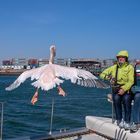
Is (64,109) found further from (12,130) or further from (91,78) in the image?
(91,78)

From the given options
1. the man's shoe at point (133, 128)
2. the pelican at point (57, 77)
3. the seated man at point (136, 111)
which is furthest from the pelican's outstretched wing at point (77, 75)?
the man's shoe at point (133, 128)

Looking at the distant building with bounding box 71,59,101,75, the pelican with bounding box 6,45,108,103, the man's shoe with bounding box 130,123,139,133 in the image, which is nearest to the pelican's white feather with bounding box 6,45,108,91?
the pelican with bounding box 6,45,108,103

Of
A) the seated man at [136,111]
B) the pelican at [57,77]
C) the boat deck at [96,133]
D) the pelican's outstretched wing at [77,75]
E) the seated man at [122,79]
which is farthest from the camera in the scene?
the boat deck at [96,133]

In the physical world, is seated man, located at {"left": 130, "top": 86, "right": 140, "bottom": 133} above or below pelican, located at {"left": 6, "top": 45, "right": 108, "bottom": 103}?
below

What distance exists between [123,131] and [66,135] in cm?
138

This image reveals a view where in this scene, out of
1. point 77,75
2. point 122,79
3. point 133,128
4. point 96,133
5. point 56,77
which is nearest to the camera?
point 56,77

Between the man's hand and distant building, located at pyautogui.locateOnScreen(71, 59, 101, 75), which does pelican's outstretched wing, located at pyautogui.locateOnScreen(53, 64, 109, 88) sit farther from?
distant building, located at pyautogui.locateOnScreen(71, 59, 101, 75)

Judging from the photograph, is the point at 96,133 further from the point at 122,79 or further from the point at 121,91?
the point at 122,79

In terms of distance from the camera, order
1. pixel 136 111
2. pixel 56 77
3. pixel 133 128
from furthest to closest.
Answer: pixel 136 111 < pixel 133 128 < pixel 56 77

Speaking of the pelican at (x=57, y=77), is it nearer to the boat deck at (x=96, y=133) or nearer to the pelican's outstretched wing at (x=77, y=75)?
the pelican's outstretched wing at (x=77, y=75)

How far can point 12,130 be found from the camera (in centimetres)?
1673

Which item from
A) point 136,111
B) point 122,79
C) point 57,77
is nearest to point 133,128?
point 136,111

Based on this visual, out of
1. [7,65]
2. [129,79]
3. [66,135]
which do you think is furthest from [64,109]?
[7,65]

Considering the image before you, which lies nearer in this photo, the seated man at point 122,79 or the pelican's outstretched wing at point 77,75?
the pelican's outstretched wing at point 77,75
